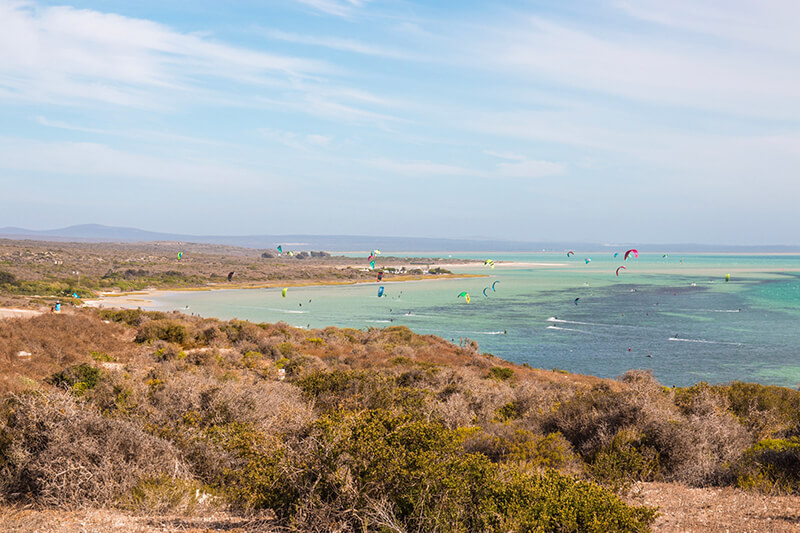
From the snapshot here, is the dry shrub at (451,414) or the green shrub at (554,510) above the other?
the green shrub at (554,510)

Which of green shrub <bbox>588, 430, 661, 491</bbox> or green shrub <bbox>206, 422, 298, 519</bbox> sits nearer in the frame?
green shrub <bbox>206, 422, 298, 519</bbox>

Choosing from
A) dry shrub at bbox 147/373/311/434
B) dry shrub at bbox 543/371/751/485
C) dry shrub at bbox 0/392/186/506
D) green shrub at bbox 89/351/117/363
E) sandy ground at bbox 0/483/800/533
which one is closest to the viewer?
sandy ground at bbox 0/483/800/533

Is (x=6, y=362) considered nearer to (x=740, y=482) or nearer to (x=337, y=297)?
(x=740, y=482)

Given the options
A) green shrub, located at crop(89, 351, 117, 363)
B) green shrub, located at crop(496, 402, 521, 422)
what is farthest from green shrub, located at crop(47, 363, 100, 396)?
green shrub, located at crop(496, 402, 521, 422)

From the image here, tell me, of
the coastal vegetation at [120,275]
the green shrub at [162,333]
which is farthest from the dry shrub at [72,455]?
the coastal vegetation at [120,275]

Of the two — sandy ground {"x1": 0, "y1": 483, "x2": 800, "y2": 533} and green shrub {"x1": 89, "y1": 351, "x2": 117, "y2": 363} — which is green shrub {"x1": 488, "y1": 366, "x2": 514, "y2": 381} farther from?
green shrub {"x1": 89, "y1": 351, "x2": 117, "y2": 363}

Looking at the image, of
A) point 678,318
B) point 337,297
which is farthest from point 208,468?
point 337,297

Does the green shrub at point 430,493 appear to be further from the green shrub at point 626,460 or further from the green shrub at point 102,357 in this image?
the green shrub at point 102,357
